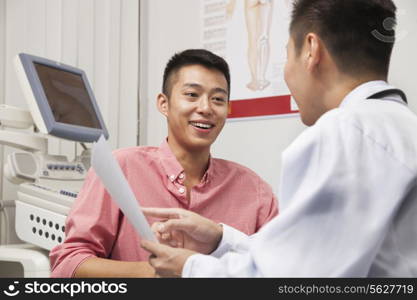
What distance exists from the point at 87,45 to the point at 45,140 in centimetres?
77

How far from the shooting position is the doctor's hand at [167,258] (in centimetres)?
89

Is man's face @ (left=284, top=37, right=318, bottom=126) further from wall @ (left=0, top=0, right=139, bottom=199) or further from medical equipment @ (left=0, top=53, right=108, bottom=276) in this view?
wall @ (left=0, top=0, right=139, bottom=199)

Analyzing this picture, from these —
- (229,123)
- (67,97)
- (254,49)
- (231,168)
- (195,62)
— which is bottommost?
(231,168)

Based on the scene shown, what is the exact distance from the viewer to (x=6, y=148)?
259 cm

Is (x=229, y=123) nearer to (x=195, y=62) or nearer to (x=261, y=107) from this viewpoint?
(x=261, y=107)

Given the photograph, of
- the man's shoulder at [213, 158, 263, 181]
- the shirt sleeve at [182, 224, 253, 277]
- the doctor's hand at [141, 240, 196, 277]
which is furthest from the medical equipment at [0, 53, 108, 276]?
the shirt sleeve at [182, 224, 253, 277]

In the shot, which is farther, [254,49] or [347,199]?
[254,49]

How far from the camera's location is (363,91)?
84 cm

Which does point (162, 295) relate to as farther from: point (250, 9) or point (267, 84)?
point (250, 9)

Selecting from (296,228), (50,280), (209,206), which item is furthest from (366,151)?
(209,206)

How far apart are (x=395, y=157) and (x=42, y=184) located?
148cm

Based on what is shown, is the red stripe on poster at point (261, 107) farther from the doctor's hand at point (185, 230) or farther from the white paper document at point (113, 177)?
the white paper document at point (113, 177)

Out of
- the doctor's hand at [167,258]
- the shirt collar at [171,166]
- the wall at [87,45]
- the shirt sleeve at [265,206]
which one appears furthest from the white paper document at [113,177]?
the wall at [87,45]

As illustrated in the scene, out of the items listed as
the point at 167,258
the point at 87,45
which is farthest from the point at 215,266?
the point at 87,45
